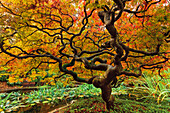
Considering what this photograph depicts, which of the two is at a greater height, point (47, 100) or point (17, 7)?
point (17, 7)

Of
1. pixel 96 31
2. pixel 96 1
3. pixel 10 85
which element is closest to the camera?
pixel 96 1

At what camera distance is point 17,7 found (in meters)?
3.23

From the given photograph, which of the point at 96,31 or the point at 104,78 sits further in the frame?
the point at 96,31


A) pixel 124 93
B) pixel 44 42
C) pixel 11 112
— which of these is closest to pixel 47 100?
pixel 11 112

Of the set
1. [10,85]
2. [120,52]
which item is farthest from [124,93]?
[10,85]

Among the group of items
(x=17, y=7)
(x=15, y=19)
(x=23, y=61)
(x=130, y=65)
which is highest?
(x=17, y=7)

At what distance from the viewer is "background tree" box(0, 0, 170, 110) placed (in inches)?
110

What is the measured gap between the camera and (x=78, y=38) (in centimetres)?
553

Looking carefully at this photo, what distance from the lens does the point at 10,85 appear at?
11.5m

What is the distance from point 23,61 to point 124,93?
252 inches

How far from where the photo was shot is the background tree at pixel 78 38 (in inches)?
110

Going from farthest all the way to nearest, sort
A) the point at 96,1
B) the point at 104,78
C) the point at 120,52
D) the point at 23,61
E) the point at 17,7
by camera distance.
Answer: the point at 23,61 → the point at 17,7 → the point at 104,78 → the point at 120,52 → the point at 96,1

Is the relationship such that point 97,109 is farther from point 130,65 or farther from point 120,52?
point 130,65

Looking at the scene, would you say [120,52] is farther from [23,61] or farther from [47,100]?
[47,100]
